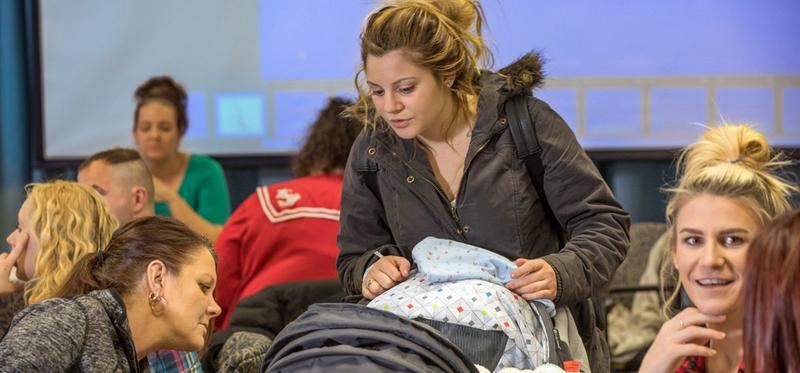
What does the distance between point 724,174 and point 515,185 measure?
0.45 meters

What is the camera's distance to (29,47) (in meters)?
5.62

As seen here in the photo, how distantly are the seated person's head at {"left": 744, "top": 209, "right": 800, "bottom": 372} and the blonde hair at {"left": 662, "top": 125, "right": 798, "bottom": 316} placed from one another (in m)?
0.87

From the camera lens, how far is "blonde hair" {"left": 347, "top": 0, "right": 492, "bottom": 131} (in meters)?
2.53

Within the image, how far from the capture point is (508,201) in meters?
2.49

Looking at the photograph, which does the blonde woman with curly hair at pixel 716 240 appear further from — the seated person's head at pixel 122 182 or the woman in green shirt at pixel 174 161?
the woman in green shirt at pixel 174 161

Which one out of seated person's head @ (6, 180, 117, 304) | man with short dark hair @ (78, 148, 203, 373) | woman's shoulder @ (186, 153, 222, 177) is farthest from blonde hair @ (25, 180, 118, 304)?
woman's shoulder @ (186, 153, 222, 177)

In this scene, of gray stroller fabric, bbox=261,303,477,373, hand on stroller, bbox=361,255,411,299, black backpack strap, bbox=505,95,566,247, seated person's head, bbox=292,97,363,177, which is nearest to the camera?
gray stroller fabric, bbox=261,303,477,373

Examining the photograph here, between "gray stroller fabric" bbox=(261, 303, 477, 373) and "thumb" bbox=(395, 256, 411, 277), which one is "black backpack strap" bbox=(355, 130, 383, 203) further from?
"gray stroller fabric" bbox=(261, 303, 477, 373)

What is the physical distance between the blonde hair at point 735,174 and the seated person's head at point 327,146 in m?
1.51

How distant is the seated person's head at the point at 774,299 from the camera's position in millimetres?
1492

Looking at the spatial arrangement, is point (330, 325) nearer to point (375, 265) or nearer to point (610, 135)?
point (375, 265)

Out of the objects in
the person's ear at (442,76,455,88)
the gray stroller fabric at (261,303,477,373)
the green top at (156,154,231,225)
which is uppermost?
the person's ear at (442,76,455,88)

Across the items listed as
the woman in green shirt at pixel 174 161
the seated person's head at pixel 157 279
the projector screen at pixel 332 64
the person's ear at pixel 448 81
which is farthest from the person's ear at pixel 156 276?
the projector screen at pixel 332 64

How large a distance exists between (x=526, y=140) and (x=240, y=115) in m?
3.30
